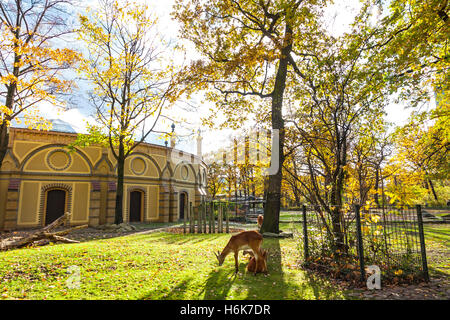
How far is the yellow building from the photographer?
19266mm

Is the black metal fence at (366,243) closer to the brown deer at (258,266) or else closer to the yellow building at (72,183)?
the brown deer at (258,266)

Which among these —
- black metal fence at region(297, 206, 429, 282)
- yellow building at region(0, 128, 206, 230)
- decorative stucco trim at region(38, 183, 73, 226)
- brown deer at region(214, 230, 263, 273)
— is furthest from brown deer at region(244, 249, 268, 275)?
decorative stucco trim at region(38, 183, 73, 226)

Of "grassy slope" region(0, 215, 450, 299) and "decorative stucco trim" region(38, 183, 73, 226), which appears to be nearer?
"grassy slope" region(0, 215, 450, 299)

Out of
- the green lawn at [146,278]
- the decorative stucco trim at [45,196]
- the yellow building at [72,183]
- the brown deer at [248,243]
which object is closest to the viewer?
the green lawn at [146,278]

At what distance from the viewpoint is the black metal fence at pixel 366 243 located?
18.5 ft

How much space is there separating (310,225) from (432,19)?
670cm

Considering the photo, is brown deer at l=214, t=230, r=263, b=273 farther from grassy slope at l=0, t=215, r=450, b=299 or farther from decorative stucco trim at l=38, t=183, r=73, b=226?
decorative stucco trim at l=38, t=183, r=73, b=226

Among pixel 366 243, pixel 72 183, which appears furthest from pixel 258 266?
pixel 72 183

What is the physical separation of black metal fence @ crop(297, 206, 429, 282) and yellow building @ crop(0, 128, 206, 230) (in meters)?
11.4

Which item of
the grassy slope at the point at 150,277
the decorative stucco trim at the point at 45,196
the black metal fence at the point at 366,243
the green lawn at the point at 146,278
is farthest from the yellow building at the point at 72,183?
the black metal fence at the point at 366,243

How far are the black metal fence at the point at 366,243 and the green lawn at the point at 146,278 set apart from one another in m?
0.77

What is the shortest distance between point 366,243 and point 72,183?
22563 millimetres

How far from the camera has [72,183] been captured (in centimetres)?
2133
